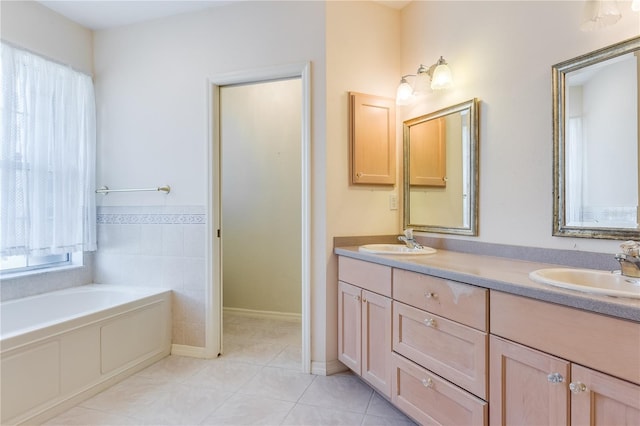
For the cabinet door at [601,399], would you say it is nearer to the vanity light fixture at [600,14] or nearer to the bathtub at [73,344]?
the vanity light fixture at [600,14]

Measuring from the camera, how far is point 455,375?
1325 mm

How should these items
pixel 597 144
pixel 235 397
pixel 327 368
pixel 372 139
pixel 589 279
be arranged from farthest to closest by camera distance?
pixel 372 139
pixel 327 368
pixel 235 397
pixel 597 144
pixel 589 279

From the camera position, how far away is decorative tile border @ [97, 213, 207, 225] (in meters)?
2.50

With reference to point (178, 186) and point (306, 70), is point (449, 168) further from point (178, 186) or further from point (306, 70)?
point (178, 186)

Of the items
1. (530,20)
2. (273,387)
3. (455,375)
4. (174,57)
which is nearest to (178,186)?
(174,57)

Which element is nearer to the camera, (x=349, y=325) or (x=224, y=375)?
(x=349, y=325)

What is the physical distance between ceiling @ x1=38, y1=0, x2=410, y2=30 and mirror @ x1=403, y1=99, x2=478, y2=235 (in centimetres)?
100

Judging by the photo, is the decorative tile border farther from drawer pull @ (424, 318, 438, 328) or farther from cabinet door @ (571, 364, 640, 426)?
cabinet door @ (571, 364, 640, 426)

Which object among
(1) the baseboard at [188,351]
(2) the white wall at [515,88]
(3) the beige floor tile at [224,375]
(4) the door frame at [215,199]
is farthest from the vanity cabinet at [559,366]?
(1) the baseboard at [188,351]

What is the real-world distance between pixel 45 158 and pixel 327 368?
2530 millimetres

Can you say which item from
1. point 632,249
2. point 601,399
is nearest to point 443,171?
point 632,249

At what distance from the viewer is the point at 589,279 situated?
4.06 feet

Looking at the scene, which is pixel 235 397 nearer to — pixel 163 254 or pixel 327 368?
pixel 327 368

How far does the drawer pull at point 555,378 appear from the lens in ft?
3.19
